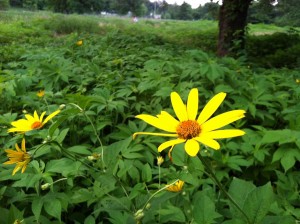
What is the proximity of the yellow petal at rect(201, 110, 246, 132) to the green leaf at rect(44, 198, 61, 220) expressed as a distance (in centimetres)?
60

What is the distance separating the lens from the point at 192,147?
61 cm

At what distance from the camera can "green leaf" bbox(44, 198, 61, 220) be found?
103 centimetres

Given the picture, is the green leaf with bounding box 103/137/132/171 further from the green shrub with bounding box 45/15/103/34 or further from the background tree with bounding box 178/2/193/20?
the background tree with bounding box 178/2/193/20

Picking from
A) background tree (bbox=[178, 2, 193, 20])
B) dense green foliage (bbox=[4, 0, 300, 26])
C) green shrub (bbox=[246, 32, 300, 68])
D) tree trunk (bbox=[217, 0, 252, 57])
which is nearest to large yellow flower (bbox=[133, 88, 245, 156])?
tree trunk (bbox=[217, 0, 252, 57])

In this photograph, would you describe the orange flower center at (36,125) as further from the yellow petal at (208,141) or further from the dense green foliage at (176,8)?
the dense green foliage at (176,8)

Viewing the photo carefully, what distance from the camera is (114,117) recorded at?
188 centimetres

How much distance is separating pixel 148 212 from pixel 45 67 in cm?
192

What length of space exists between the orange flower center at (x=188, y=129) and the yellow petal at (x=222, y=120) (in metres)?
0.02

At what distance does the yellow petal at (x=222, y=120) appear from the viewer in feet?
2.20

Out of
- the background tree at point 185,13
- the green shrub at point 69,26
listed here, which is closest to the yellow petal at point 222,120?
the green shrub at point 69,26

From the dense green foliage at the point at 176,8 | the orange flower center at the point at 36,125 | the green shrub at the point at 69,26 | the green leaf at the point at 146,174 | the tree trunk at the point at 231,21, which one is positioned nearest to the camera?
the orange flower center at the point at 36,125

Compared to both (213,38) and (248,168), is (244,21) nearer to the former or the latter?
(213,38)

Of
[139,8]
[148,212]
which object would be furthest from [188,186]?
[139,8]

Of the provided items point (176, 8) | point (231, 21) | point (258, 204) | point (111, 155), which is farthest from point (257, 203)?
point (176, 8)
